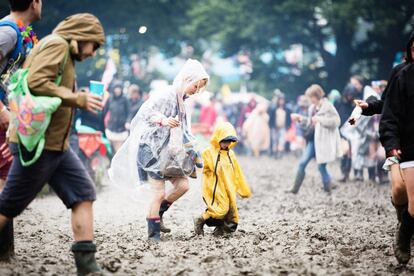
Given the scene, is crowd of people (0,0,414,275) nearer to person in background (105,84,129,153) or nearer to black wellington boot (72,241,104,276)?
black wellington boot (72,241,104,276)

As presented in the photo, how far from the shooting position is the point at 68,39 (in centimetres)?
535

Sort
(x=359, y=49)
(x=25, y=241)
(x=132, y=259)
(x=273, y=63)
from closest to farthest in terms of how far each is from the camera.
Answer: (x=132, y=259)
(x=25, y=241)
(x=359, y=49)
(x=273, y=63)

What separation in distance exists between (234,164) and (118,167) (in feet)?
4.62

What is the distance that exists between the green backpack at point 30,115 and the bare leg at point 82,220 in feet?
1.83

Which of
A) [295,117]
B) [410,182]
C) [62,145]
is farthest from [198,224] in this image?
[295,117]

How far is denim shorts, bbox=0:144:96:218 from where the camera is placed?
5.32m

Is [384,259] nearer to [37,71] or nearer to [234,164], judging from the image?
[234,164]

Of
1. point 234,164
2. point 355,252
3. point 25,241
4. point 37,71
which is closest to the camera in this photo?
point 37,71

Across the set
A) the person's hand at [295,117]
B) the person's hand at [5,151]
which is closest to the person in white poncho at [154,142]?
the person's hand at [5,151]

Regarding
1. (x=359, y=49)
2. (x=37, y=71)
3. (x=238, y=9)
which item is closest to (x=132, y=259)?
(x=37, y=71)

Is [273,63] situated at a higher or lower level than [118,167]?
higher

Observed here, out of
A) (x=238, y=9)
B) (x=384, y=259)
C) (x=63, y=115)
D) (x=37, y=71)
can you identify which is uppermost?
(x=238, y=9)

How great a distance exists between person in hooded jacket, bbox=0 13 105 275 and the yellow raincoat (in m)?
2.54

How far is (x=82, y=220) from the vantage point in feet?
18.0
